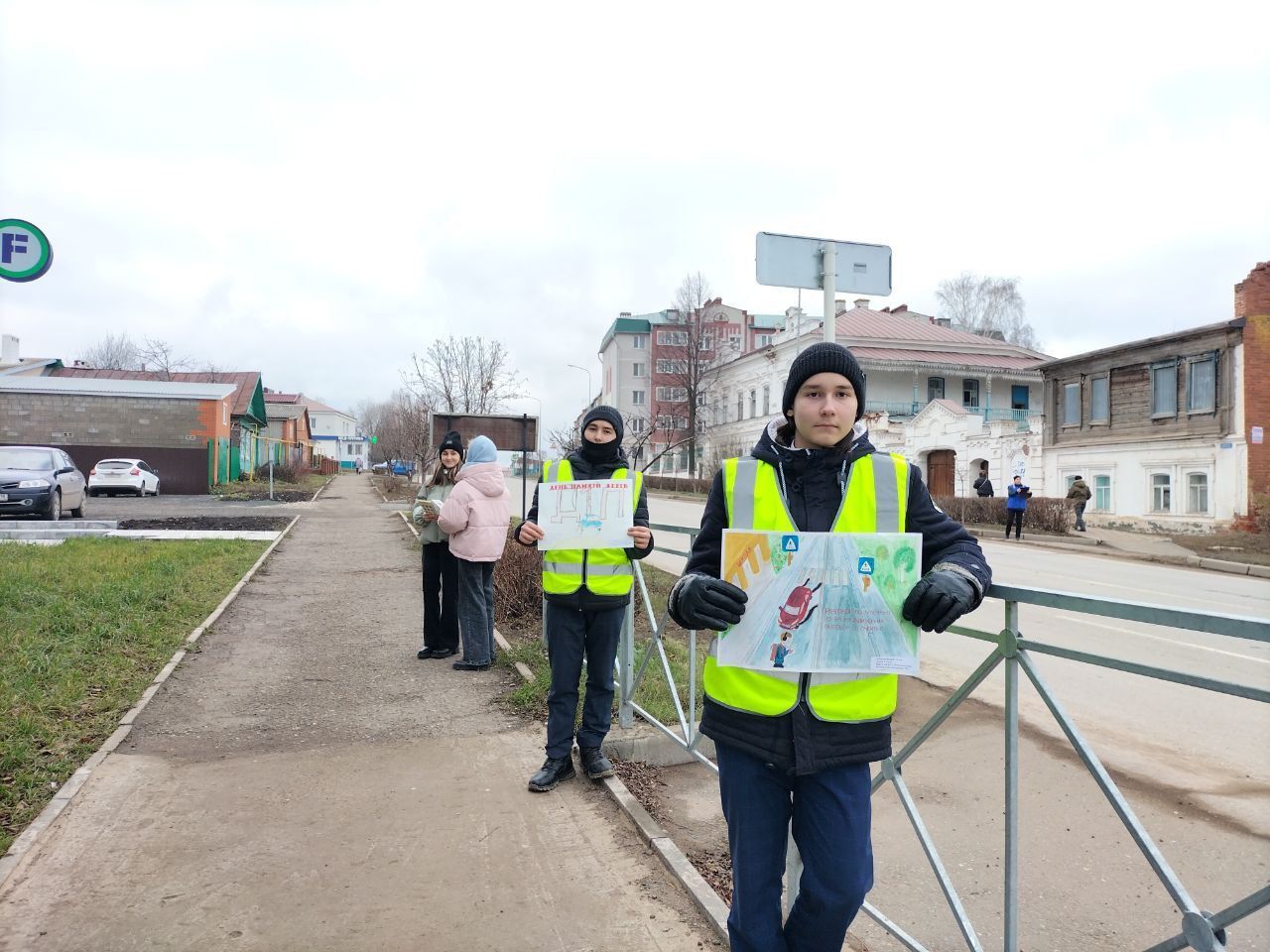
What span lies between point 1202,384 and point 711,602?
26.0 m

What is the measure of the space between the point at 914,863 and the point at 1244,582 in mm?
14366

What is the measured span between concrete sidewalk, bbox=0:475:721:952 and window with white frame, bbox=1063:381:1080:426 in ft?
87.2

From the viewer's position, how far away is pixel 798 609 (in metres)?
2.15

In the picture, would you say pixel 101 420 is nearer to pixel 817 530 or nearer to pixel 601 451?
pixel 601 451

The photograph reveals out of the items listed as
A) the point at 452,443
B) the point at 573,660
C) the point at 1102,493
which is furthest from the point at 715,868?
the point at 1102,493

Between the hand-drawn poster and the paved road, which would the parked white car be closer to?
the paved road

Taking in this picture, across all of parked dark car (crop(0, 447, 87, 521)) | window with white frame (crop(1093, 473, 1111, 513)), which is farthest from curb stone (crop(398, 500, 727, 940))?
window with white frame (crop(1093, 473, 1111, 513))

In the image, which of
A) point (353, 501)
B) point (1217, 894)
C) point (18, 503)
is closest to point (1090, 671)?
point (1217, 894)

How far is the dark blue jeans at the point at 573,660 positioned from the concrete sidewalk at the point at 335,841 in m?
0.26

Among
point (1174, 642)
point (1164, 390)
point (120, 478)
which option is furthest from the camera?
point (120, 478)

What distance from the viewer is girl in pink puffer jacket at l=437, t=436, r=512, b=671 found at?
6.43 meters

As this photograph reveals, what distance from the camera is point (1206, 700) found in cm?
636

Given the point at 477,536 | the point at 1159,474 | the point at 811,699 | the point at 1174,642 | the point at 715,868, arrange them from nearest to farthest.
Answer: the point at 811,699, the point at 715,868, the point at 477,536, the point at 1174,642, the point at 1159,474

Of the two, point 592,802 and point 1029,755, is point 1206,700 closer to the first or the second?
point 1029,755
